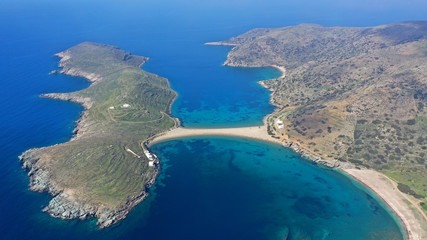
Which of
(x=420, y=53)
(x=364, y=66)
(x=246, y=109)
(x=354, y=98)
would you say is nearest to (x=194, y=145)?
(x=246, y=109)

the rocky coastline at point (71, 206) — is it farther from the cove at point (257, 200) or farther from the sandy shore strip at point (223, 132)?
the sandy shore strip at point (223, 132)

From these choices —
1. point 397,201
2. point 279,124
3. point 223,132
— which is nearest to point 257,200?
point 397,201

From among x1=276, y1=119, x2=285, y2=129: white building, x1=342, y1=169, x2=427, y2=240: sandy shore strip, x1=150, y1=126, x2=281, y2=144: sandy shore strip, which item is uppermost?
x1=276, y1=119, x2=285, y2=129: white building

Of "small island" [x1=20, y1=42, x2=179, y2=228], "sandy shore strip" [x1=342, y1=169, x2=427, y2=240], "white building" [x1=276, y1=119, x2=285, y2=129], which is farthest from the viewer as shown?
"white building" [x1=276, y1=119, x2=285, y2=129]

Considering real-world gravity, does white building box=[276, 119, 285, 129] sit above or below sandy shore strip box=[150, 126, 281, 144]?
above

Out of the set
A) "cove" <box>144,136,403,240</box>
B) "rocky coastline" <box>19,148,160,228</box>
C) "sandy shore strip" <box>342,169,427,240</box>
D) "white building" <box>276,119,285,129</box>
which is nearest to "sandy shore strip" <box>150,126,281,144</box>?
"white building" <box>276,119,285,129</box>

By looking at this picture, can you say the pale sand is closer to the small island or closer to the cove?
the cove

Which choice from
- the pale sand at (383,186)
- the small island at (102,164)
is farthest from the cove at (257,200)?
the small island at (102,164)
